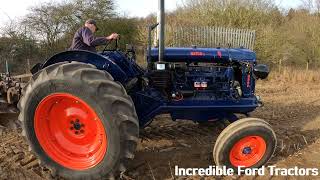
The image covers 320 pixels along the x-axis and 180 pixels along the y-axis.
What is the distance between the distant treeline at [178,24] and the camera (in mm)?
14539

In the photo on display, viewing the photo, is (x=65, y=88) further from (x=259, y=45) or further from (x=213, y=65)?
(x=259, y=45)

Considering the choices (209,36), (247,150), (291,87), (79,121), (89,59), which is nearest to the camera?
(79,121)

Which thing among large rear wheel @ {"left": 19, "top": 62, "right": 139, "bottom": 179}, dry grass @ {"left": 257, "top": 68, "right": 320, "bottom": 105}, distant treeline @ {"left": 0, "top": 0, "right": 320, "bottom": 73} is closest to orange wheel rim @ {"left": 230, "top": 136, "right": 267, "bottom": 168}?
large rear wheel @ {"left": 19, "top": 62, "right": 139, "bottom": 179}

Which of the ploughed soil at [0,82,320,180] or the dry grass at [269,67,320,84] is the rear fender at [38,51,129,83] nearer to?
the ploughed soil at [0,82,320,180]

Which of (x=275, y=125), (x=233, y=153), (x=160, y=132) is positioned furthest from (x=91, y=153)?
(x=275, y=125)

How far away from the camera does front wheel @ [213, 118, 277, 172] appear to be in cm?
471

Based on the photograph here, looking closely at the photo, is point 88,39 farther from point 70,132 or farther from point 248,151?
point 248,151

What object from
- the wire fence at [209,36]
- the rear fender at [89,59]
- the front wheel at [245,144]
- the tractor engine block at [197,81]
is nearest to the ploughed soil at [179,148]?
the front wheel at [245,144]

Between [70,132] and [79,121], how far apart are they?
22 centimetres

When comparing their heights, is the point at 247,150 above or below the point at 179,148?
above

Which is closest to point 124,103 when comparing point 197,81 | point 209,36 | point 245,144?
point 197,81

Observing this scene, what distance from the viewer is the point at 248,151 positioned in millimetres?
4871

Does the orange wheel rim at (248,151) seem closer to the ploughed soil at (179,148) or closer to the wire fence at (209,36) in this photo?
the ploughed soil at (179,148)

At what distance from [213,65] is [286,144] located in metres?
1.70
